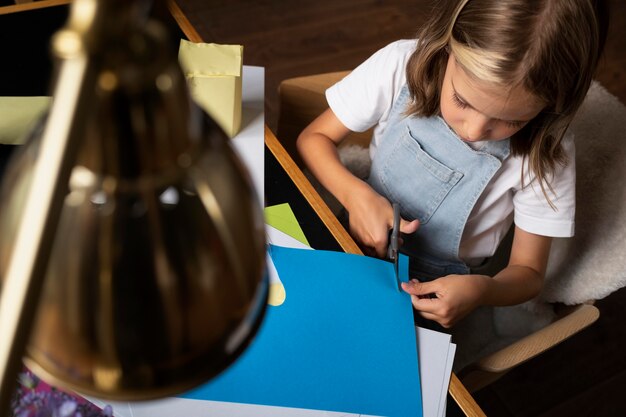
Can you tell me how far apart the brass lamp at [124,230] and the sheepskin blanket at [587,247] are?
840 mm

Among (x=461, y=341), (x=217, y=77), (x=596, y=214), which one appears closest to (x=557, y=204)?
(x=596, y=214)

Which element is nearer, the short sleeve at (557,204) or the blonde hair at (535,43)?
the blonde hair at (535,43)

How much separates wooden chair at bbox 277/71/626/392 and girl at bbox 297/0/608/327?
58 mm

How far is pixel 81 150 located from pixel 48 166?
0.03m

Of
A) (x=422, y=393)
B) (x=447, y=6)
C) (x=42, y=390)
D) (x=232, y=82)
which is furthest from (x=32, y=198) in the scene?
(x=447, y=6)

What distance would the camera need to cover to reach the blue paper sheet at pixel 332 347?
29.8 inches

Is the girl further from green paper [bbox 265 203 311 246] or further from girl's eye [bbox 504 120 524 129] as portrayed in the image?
green paper [bbox 265 203 311 246]

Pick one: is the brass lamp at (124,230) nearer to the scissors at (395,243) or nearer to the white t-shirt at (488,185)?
the scissors at (395,243)

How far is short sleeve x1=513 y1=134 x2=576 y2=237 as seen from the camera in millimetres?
1043

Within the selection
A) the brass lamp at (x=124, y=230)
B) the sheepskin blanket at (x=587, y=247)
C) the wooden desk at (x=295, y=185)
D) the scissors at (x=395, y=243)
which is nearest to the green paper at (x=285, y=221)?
the wooden desk at (x=295, y=185)

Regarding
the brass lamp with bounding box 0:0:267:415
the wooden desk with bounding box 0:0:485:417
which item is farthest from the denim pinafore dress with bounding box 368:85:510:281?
the brass lamp with bounding box 0:0:267:415

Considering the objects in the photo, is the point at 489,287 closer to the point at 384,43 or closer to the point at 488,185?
the point at 488,185

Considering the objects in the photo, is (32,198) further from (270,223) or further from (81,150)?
(270,223)

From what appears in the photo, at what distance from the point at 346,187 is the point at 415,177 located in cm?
13
